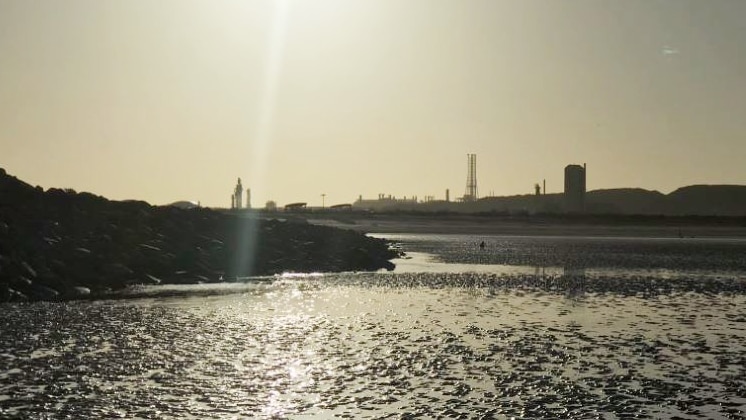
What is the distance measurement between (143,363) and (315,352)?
12.2 feet

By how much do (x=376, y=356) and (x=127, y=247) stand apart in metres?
27.4

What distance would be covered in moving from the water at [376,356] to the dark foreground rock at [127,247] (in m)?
4.69

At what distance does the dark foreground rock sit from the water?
15.4 ft

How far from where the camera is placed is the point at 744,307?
28156 mm

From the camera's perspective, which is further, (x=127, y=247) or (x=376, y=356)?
(x=127, y=247)

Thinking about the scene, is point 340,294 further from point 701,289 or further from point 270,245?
point 270,245

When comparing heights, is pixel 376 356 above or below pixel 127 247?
below

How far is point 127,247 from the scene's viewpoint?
41.7 meters

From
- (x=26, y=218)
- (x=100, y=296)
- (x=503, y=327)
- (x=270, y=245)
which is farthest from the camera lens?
(x=270, y=245)

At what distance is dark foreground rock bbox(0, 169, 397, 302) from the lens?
33438mm

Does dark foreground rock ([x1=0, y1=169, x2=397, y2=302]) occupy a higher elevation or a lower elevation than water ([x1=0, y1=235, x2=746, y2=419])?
higher

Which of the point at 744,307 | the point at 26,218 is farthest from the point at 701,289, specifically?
the point at 26,218

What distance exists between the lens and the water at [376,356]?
1320 cm

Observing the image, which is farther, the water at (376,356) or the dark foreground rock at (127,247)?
the dark foreground rock at (127,247)
